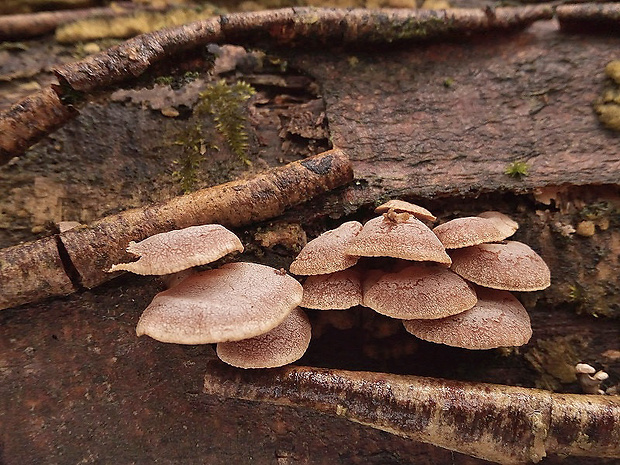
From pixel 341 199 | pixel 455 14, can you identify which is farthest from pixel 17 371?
pixel 455 14

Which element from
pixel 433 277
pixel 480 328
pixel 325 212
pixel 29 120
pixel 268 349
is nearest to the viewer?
pixel 268 349

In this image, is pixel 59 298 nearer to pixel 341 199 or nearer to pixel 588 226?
pixel 341 199

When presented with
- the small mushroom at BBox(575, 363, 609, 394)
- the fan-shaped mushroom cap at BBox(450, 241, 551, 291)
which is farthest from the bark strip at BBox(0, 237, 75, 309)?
the small mushroom at BBox(575, 363, 609, 394)

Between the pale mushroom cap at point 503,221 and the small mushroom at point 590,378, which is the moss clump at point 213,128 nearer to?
the pale mushroom cap at point 503,221

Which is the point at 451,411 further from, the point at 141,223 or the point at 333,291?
the point at 141,223

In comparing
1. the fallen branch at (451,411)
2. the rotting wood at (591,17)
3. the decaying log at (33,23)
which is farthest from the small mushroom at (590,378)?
the decaying log at (33,23)

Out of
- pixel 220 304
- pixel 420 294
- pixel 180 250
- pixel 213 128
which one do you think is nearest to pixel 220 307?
pixel 220 304
